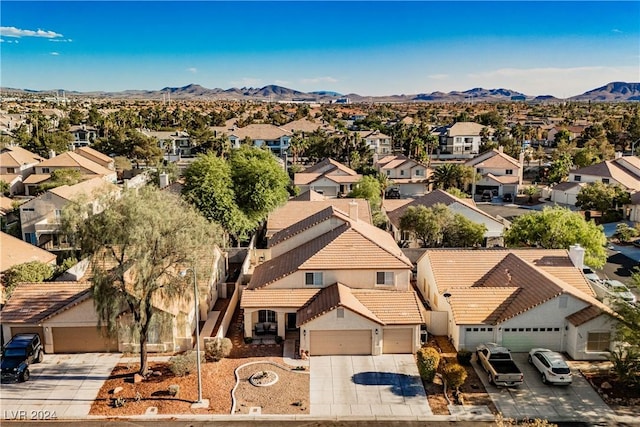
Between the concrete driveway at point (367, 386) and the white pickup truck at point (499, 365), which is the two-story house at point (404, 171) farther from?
the concrete driveway at point (367, 386)

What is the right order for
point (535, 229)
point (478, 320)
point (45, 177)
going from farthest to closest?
point (45, 177)
point (535, 229)
point (478, 320)

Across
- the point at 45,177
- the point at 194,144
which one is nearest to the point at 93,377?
the point at 45,177

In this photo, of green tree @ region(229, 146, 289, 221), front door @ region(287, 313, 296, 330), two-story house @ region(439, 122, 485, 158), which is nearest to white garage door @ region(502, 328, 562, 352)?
front door @ region(287, 313, 296, 330)

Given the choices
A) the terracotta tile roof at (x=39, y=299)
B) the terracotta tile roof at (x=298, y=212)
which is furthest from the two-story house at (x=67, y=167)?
the terracotta tile roof at (x=39, y=299)

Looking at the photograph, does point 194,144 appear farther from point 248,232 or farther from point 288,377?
point 288,377

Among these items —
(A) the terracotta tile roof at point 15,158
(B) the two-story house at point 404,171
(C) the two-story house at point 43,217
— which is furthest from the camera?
(B) the two-story house at point 404,171

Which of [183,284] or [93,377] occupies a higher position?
[183,284]

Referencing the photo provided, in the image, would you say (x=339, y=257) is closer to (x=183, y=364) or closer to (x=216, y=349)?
(x=216, y=349)

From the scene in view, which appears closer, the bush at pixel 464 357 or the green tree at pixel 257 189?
the bush at pixel 464 357
